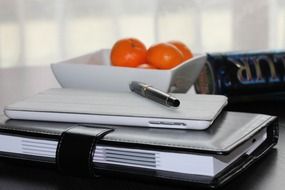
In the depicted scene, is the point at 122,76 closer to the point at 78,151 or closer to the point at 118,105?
the point at 118,105

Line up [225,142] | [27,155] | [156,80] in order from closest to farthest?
[225,142] < [27,155] < [156,80]

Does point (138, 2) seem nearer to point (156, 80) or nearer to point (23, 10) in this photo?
point (23, 10)

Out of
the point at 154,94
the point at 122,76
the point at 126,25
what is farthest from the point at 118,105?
the point at 126,25

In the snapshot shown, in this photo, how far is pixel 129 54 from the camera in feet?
3.78

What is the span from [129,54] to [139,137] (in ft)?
1.28

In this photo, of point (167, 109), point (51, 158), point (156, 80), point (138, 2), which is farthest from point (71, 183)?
point (138, 2)

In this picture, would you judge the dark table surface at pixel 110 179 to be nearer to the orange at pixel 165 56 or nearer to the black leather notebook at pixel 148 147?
the black leather notebook at pixel 148 147

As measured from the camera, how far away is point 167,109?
2.82 feet

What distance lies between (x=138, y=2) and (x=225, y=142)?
160cm

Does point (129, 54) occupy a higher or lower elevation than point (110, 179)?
higher

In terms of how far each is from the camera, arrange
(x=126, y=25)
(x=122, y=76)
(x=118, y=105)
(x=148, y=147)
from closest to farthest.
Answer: (x=148, y=147)
(x=118, y=105)
(x=122, y=76)
(x=126, y=25)

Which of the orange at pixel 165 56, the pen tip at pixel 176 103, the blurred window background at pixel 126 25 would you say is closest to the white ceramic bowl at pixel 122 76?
the orange at pixel 165 56

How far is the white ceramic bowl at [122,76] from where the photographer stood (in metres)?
1.05

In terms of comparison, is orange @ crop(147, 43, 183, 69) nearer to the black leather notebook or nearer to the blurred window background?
the black leather notebook
